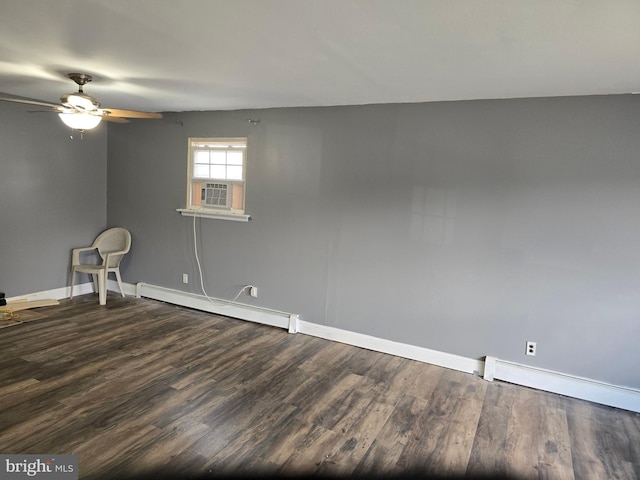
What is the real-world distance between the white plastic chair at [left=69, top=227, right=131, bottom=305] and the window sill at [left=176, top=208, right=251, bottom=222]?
0.99 m

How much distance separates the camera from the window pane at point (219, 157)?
4.64 m

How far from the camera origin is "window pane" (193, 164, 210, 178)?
4.76 metres

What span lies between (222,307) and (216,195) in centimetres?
129

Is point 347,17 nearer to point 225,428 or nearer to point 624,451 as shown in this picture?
point 225,428

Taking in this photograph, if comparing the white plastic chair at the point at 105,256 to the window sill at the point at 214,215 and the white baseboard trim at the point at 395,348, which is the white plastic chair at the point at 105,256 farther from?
the white baseboard trim at the point at 395,348

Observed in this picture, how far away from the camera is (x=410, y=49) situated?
2.24 metres

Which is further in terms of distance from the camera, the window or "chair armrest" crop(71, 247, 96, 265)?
"chair armrest" crop(71, 247, 96, 265)

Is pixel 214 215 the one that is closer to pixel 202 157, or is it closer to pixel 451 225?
pixel 202 157

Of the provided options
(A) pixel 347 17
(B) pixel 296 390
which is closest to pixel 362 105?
(A) pixel 347 17

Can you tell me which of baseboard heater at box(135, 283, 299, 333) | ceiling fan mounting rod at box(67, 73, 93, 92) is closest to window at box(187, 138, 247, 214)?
baseboard heater at box(135, 283, 299, 333)

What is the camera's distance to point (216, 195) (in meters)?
4.66

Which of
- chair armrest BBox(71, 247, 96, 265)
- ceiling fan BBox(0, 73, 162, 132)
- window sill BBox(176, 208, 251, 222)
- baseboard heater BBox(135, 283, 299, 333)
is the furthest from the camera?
chair armrest BBox(71, 247, 96, 265)

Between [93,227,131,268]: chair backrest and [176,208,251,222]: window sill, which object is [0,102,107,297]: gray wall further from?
[176,208,251,222]: window sill

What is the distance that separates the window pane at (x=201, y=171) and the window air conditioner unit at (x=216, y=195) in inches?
5.4
